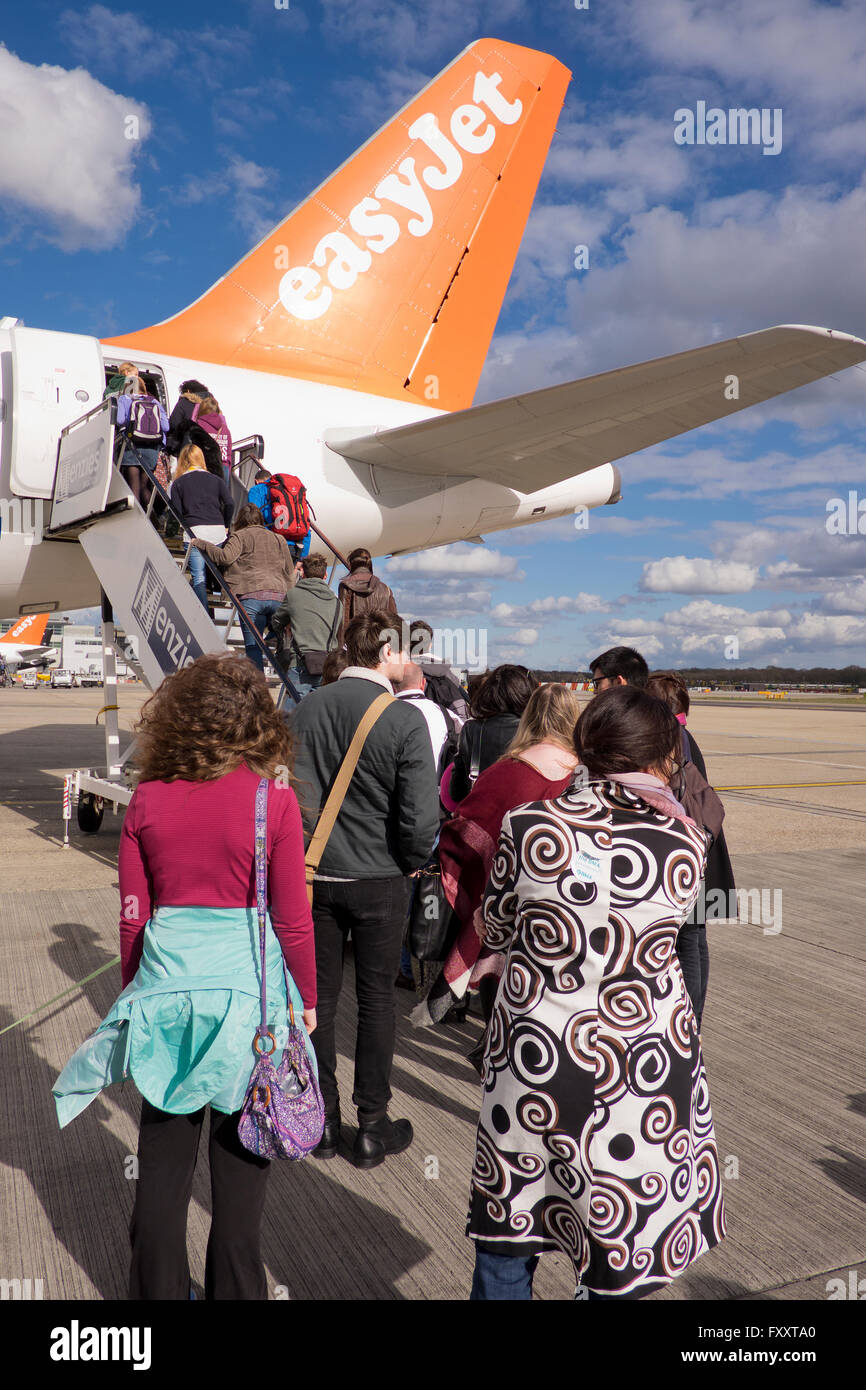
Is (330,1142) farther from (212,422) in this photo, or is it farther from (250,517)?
(212,422)

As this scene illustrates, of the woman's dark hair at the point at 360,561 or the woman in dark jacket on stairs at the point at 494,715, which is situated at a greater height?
the woman's dark hair at the point at 360,561

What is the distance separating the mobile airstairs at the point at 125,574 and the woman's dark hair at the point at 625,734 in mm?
4451

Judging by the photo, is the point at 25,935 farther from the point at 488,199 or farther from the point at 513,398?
the point at 488,199

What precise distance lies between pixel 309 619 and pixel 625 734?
4.62 meters

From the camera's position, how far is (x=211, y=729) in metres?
2.40

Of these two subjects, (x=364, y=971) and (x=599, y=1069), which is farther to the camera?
(x=364, y=971)

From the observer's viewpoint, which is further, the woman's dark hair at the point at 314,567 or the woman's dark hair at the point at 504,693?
the woman's dark hair at the point at 314,567

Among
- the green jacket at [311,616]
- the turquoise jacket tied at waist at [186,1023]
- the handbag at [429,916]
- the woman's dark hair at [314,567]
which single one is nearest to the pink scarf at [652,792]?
the turquoise jacket tied at waist at [186,1023]

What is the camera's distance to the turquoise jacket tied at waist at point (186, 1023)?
2295 mm

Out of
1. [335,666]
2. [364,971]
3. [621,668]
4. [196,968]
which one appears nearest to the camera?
[196,968]

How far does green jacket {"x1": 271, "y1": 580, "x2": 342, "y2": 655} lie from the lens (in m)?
6.60

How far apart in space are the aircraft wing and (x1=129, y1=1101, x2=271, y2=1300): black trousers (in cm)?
723

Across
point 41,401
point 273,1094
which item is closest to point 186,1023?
point 273,1094

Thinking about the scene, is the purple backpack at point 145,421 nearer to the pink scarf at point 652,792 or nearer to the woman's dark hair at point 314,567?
the woman's dark hair at point 314,567
